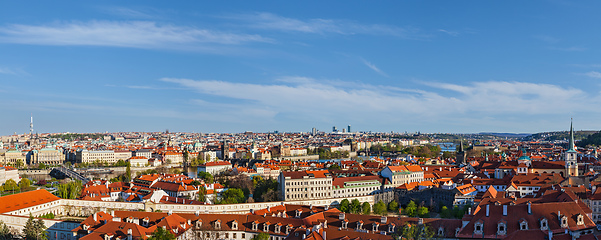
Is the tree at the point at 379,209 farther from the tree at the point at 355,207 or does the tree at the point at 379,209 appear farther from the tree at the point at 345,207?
the tree at the point at 345,207

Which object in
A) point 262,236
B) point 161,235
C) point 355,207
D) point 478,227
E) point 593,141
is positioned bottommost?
point 355,207

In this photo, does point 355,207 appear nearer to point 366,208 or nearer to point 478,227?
point 366,208

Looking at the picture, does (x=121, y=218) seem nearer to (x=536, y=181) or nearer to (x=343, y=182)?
(x=343, y=182)

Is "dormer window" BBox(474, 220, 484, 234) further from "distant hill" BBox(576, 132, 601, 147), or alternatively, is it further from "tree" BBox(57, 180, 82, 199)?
"distant hill" BBox(576, 132, 601, 147)

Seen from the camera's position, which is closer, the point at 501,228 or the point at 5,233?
the point at 501,228

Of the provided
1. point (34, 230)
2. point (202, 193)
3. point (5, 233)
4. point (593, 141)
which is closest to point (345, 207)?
point (202, 193)

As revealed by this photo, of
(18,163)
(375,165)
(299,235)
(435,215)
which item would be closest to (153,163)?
(18,163)
